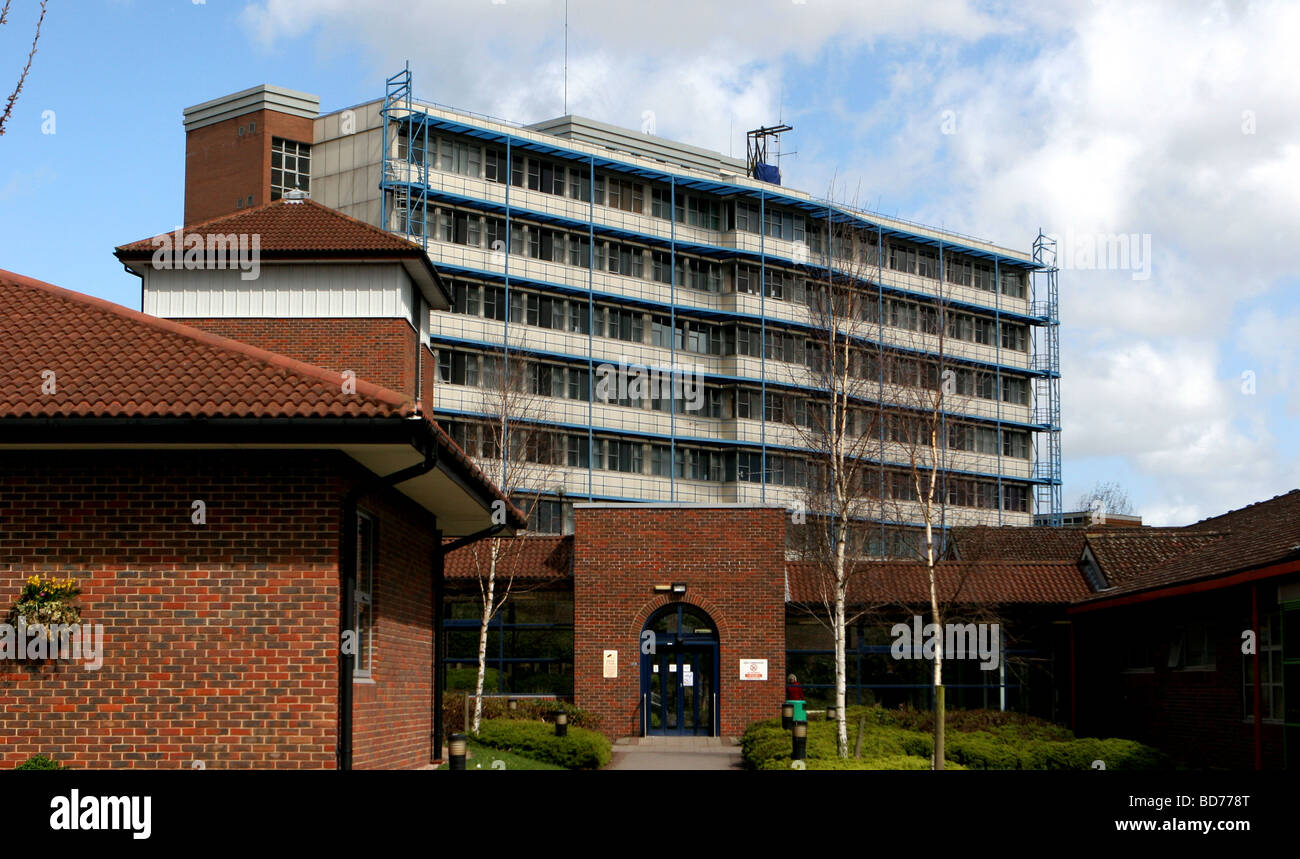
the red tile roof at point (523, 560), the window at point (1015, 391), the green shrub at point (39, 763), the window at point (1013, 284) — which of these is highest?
the window at point (1013, 284)

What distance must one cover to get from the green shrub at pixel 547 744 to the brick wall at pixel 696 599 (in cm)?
591

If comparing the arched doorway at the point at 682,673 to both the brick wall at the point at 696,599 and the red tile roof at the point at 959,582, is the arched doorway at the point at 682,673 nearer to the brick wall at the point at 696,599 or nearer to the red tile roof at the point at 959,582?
the brick wall at the point at 696,599

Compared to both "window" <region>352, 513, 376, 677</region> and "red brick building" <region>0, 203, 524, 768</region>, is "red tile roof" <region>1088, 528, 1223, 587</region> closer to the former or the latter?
"window" <region>352, 513, 376, 677</region>

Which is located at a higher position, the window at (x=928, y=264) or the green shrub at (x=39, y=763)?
the window at (x=928, y=264)

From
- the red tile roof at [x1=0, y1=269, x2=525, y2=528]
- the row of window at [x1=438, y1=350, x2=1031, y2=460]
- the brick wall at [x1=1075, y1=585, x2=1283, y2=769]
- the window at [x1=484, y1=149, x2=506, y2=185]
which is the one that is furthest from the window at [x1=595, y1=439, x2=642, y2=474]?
the red tile roof at [x1=0, y1=269, x2=525, y2=528]

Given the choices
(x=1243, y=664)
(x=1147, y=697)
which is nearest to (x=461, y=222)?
(x=1147, y=697)

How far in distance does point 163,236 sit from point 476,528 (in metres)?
6.10

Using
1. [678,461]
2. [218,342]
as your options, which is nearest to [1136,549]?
[218,342]

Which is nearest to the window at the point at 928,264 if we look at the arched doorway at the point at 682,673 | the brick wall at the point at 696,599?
the brick wall at the point at 696,599

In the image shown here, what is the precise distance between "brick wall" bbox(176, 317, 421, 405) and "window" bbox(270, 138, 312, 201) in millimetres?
44623

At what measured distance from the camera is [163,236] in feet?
62.0

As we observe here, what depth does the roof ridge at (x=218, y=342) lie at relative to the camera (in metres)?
11.8

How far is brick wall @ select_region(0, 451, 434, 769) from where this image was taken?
1147cm
